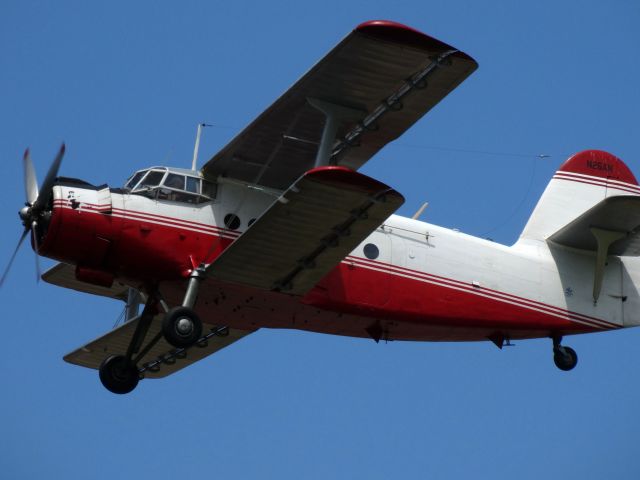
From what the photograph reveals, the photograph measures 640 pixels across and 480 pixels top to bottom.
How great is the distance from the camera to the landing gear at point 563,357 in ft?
62.3

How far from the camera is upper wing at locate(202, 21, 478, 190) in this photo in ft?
51.9

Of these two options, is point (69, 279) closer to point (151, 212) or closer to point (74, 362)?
point (74, 362)

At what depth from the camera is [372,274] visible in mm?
17734

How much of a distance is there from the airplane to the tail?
0.10 m

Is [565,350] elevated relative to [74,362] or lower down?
elevated

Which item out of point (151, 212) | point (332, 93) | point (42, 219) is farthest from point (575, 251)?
point (42, 219)

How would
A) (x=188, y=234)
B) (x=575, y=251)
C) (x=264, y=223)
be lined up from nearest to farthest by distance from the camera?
(x=264, y=223), (x=188, y=234), (x=575, y=251)

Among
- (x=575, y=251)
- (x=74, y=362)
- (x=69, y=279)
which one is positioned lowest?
(x=74, y=362)

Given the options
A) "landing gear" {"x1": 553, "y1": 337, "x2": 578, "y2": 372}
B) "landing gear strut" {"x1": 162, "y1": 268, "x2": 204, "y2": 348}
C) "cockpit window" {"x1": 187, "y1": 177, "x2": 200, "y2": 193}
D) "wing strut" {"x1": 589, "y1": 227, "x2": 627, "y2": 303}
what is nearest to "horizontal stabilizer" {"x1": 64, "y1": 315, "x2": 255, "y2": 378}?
"cockpit window" {"x1": 187, "y1": 177, "x2": 200, "y2": 193}

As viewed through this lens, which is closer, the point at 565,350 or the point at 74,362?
the point at 565,350

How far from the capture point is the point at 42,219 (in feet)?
54.4

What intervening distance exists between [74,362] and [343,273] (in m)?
5.15

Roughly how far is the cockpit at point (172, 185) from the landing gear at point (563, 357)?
545 cm

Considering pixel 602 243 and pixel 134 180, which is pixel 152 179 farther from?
pixel 602 243
